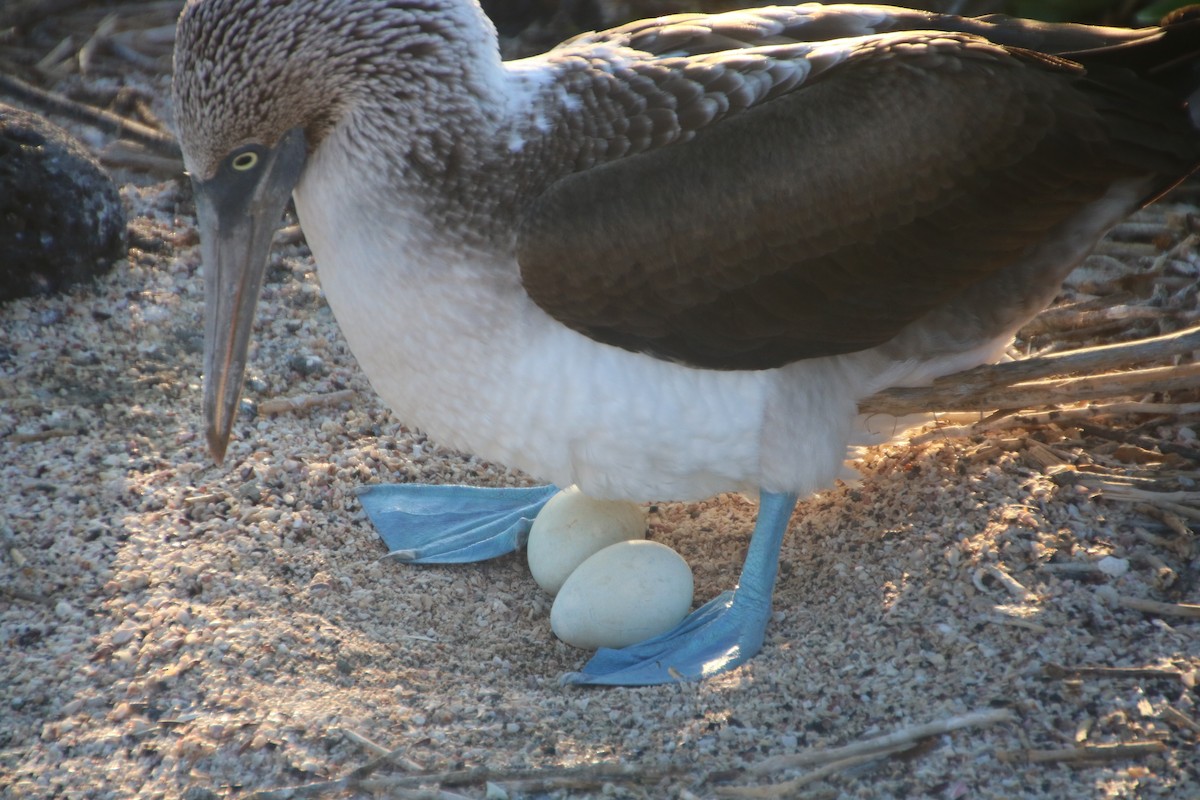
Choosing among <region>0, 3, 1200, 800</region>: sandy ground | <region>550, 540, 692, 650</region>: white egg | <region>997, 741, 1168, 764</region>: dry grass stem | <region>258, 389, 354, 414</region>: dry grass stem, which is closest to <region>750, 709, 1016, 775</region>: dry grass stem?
<region>0, 3, 1200, 800</region>: sandy ground

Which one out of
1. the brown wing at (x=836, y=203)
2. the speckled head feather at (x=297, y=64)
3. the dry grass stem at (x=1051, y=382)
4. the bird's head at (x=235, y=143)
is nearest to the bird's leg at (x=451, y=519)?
the bird's head at (x=235, y=143)

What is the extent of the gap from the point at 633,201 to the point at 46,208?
9.40 feet

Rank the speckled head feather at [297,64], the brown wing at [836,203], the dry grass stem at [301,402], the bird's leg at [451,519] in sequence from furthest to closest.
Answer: the dry grass stem at [301,402] < the bird's leg at [451,519] < the brown wing at [836,203] < the speckled head feather at [297,64]

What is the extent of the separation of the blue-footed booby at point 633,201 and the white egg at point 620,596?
0.32 ft

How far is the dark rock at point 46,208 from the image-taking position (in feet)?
15.8

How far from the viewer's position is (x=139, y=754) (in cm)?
311

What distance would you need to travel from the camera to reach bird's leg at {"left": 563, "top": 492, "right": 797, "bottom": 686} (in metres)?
3.56

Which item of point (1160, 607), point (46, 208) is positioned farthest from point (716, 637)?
point (46, 208)

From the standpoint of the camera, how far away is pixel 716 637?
3.67m

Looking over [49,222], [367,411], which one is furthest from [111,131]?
[367,411]

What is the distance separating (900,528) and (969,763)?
3.48ft

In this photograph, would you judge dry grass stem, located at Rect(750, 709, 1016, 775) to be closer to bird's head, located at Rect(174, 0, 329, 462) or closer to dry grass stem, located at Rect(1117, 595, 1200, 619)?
dry grass stem, located at Rect(1117, 595, 1200, 619)

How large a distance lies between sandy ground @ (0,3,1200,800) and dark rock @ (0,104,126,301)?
8.1 inches

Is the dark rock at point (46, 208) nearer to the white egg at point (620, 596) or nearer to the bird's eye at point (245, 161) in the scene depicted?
the bird's eye at point (245, 161)
